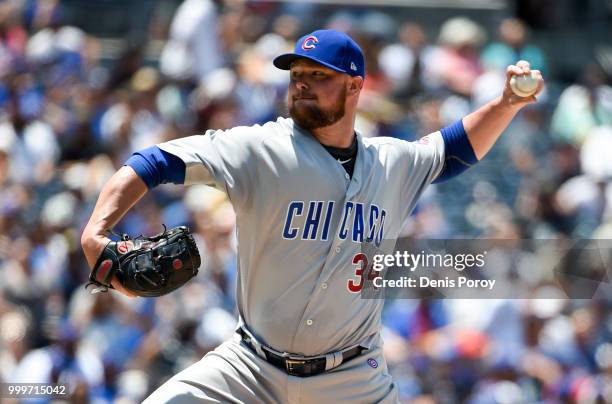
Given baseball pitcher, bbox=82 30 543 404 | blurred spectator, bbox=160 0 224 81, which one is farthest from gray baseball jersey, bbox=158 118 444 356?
blurred spectator, bbox=160 0 224 81

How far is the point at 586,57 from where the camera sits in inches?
412

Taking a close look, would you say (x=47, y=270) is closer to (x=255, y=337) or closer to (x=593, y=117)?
(x=255, y=337)

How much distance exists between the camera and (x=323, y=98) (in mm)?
3762

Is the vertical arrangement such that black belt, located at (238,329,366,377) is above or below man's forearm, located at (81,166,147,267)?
below

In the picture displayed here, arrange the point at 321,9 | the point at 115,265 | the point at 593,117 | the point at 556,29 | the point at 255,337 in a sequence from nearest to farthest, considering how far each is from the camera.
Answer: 1. the point at 115,265
2. the point at 255,337
3. the point at 593,117
4. the point at 321,9
5. the point at 556,29

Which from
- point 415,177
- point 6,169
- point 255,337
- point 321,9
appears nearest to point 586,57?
point 321,9

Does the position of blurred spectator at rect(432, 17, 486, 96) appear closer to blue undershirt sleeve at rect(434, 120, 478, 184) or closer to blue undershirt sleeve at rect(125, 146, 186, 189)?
blue undershirt sleeve at rect(434, 120, 478, 184)

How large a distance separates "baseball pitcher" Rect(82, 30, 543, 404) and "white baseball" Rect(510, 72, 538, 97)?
0.67m

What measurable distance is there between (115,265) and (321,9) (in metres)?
7.15

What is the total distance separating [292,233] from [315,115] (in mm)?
447

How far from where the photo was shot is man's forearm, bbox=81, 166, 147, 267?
3279mm

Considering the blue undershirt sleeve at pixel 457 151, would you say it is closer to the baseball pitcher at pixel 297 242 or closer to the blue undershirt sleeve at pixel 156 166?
the baseball pitcher at pixel 297 242

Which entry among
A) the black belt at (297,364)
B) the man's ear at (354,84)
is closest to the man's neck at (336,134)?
the man's ear at (354,84)

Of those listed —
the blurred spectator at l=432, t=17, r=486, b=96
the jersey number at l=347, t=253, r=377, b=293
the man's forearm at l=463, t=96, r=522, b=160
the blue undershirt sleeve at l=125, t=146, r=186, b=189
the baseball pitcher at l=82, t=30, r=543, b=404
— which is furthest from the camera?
the blurred spectator at l=432, t=17, r=486, b=96
